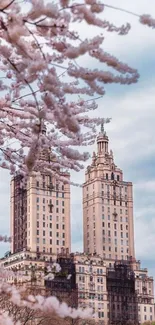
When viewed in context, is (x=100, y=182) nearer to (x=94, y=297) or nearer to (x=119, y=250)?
(x=119, y=250)

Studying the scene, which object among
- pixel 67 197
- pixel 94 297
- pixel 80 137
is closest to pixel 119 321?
pixel 94 297

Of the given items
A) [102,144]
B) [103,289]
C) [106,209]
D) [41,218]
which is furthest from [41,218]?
[102,144]

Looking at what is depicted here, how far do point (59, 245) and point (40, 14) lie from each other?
336 ft

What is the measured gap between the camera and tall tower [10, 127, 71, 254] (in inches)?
4163

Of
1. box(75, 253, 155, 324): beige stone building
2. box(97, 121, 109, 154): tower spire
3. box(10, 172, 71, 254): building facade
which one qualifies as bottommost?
box(75, 253, 155, 324): beige stone building

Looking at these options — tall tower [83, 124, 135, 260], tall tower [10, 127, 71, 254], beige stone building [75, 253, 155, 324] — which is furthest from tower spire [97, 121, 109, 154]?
beige stone building [75, 253, 155, 324]

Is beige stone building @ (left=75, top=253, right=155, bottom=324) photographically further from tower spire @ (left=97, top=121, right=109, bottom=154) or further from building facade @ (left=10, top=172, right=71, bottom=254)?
tower spire @ (left=97, top=121, right=109, bottom=154)

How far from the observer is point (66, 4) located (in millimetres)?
5734

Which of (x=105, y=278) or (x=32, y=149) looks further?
(x=105, y=278)

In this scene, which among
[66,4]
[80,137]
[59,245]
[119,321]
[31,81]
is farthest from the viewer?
[59,245]

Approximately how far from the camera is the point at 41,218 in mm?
107562

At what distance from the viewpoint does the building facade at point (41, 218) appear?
106 m

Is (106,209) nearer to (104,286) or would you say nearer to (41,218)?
(41,218)

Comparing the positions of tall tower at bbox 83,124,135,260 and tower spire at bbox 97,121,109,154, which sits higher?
tower spire at bbox 97,121,109,154
